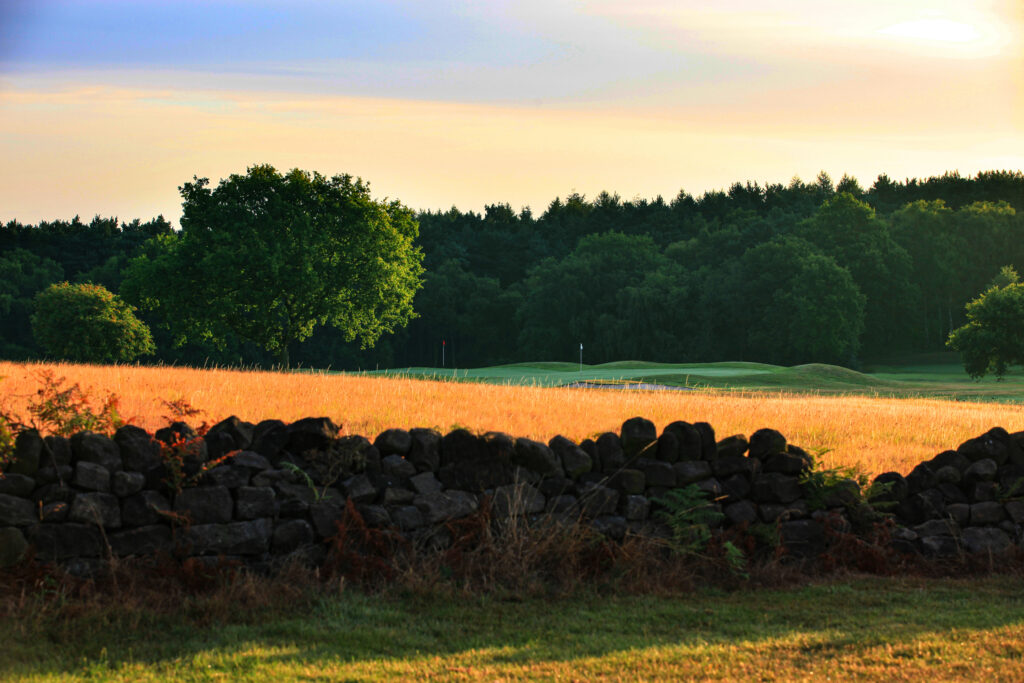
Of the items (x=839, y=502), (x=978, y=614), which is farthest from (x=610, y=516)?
(x=978, y=614)

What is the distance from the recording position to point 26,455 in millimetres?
6199

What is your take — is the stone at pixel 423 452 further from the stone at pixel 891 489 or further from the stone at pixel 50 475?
the stone at pixel 891 489

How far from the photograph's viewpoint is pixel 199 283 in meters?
39.6

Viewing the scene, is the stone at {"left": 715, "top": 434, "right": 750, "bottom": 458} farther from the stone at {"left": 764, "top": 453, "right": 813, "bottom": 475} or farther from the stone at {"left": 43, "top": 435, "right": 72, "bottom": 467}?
the stone at {"left": 43, "top": 435, "right": 72, "bottom": 467}

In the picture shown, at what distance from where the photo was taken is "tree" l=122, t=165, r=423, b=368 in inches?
1534

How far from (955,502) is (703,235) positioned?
7680 centimetres

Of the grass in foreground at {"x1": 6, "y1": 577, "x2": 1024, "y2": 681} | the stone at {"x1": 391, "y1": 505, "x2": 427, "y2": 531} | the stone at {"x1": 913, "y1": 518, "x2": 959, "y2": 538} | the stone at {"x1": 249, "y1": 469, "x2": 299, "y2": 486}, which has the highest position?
the stone at {"x1": 249, "y1": 469, "x2": 299, "y2": 486}

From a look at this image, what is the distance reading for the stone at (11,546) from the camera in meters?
5.91

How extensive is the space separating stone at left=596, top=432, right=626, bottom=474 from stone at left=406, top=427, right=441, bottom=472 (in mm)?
1358

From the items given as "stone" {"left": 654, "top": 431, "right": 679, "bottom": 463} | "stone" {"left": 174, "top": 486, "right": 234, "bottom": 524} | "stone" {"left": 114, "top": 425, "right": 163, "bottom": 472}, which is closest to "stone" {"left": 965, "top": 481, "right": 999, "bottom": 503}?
"stone" {"left": 654, "top": 431, "right": 679, "bottom": 463}

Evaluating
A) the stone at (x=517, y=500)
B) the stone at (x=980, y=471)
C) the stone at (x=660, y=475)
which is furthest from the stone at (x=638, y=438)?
the stone at (x=980, y=471)

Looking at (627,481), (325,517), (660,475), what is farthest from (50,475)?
(660,475)

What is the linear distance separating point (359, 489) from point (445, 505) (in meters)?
0.65

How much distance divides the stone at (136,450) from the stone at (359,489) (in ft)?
4.32
